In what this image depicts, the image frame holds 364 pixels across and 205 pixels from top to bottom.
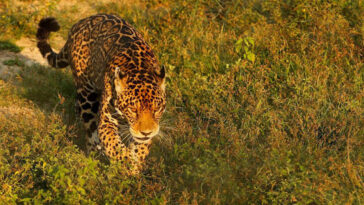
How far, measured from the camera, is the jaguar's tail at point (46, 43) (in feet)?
23.4

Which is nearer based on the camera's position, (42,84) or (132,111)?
(132,111)

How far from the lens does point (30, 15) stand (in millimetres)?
9469

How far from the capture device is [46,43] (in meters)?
7.40

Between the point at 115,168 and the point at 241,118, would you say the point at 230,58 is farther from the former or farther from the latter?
the point at 115,168

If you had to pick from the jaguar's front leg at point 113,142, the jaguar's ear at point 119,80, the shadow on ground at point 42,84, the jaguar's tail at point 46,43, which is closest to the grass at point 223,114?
the shadow on ground at point 42,84

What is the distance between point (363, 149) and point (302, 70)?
6.86 feet

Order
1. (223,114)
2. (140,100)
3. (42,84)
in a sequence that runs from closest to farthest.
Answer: (140,100), (223,114), (42,84)

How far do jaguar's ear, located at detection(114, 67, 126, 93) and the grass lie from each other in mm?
822

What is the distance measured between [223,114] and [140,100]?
1539mm

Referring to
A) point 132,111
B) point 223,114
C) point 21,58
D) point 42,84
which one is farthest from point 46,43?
point 223,114

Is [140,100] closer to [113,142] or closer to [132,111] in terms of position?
[132,111]

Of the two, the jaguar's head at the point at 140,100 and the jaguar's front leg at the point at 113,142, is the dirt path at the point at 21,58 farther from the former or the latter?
the jaguar's head at the point at 140,100

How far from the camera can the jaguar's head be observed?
5156 millimetres

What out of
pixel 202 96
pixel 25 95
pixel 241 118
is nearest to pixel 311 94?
pixel 241 118
